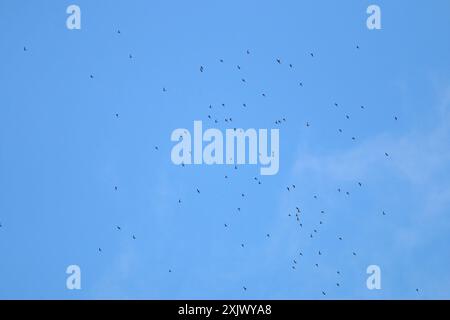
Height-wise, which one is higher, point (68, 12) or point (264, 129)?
point (68, 12)
